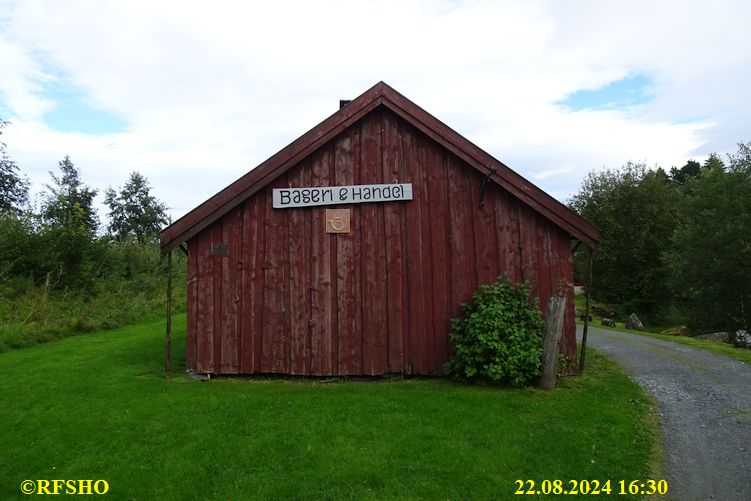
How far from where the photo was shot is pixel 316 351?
28.5ft

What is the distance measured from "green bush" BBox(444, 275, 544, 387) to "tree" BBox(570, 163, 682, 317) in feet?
95.5

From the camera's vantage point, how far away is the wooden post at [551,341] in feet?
24.9

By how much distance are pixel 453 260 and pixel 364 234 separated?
1.77 metres

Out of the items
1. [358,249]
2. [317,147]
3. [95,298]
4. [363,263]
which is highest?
[317,147]

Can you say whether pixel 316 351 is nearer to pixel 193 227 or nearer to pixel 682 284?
pixel 193 227

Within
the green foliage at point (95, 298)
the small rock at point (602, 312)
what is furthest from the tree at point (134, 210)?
the small rock at point (602, 312)

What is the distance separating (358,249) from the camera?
874 centimetres

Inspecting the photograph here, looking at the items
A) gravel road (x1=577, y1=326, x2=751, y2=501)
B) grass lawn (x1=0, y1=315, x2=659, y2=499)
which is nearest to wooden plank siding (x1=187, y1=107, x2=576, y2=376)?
grass lawn (x1=0, y1=315, x2=659, y2=499)

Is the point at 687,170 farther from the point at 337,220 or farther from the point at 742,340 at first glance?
the point at 337,220

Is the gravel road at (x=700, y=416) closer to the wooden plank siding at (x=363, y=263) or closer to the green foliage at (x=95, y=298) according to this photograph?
the wooden plank siding at (x=363, y=263)

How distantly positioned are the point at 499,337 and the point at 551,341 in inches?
33.6

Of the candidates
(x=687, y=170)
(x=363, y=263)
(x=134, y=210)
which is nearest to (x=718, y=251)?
(x=363, y=263)

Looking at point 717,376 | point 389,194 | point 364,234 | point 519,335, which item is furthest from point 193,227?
point 717,376

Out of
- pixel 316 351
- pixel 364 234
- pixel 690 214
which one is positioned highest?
pixel 690 214
